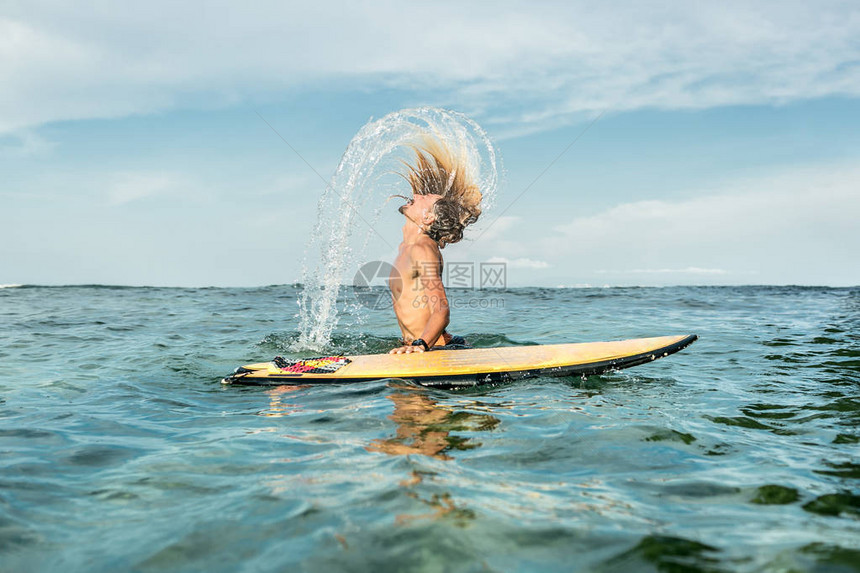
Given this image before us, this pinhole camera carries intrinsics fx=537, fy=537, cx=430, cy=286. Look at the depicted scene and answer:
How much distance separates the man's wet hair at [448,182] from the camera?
707cm

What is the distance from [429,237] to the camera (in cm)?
673

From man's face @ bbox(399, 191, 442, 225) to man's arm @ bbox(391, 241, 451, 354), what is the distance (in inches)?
17.9

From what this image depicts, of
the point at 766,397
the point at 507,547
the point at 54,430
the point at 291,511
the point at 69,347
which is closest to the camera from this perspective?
the point at 507,547

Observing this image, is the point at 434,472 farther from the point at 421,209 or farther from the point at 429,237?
the point at 421,209

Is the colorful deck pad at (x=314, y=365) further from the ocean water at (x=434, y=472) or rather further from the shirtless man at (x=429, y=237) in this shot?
the shirtless man at (x=429, y=237)

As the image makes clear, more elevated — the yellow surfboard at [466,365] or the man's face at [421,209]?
the man's face at [421,209]

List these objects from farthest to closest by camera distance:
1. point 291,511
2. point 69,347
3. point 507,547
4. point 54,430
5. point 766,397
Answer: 1. point 69,347
2. point 766,397
3. point 54,430
4. point 291,511
5. point 507,547

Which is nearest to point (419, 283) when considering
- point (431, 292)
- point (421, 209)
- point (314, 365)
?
point (431, 292)

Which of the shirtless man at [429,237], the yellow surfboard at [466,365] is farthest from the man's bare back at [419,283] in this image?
the yellow surfboard at [466,365]

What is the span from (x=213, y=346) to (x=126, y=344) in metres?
1.61

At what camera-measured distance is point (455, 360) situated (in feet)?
Result: 19.5

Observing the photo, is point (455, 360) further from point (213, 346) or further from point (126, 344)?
point (126, 344)

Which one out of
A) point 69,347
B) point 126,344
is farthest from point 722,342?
point 69,347

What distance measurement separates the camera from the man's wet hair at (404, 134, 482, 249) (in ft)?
23.2
